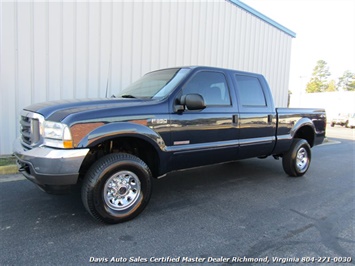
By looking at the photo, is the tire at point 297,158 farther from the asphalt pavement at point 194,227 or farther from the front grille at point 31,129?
the front grille at point 31,129

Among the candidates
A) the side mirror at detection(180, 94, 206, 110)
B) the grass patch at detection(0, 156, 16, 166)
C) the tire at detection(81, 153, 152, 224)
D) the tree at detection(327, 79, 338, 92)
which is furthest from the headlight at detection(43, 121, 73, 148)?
the tree at detection(327, 79, 338, 92)

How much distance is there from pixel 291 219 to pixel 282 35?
11.5m

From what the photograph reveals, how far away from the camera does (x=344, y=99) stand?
3322 cm

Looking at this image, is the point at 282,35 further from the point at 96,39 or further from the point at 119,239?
the point at 119,239

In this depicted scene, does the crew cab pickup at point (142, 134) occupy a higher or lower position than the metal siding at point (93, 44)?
lower

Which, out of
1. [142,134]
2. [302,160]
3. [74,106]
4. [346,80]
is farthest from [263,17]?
[346,80]

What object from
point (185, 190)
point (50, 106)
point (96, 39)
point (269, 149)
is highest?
point (96, 39)

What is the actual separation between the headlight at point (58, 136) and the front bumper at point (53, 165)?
60 millimetres

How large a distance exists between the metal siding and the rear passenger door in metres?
2.80

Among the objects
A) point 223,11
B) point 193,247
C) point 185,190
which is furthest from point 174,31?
point 193,247

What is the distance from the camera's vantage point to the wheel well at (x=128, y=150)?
3383 mm

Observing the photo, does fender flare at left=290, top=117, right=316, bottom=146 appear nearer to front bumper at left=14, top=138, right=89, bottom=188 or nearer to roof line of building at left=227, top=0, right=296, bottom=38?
front bumper at left=14, top=138, right=89, bottom=188

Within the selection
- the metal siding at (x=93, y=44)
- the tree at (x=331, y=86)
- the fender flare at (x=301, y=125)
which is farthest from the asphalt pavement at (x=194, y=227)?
the tree at (x=331, y=86)

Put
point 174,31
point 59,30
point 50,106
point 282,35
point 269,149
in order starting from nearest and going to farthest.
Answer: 1. point 50,106
2. point 269,149
3. point 59,30
4. point 174,31
5. point 282,35
